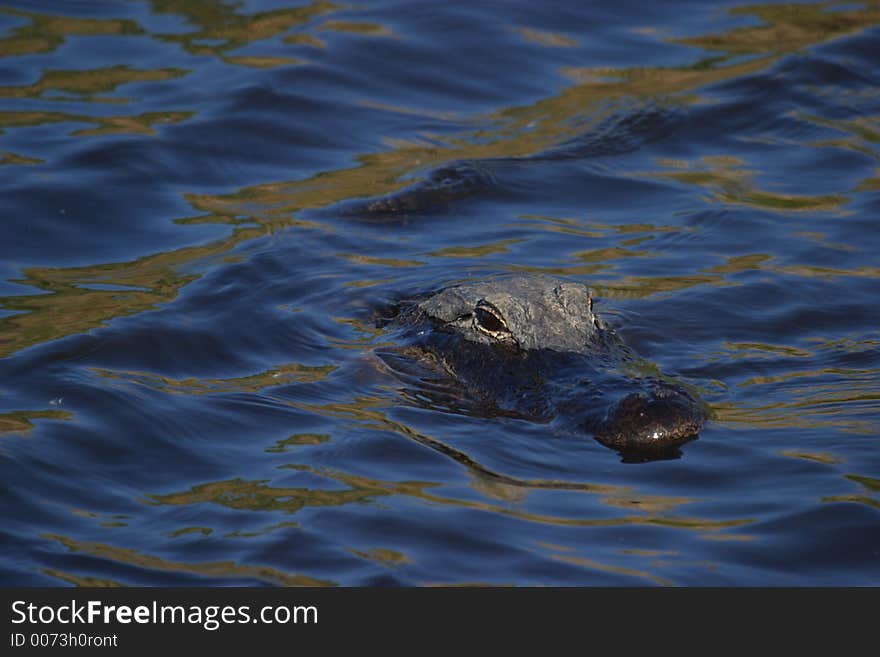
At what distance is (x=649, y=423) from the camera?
515cm

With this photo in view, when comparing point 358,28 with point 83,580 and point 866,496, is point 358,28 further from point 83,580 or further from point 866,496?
point 83,580

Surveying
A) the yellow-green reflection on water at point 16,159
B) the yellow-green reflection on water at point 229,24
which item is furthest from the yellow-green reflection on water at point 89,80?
the yellow-green reflection on water at point 16,159

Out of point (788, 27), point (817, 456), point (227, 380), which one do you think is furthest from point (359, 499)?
point (788, 27)

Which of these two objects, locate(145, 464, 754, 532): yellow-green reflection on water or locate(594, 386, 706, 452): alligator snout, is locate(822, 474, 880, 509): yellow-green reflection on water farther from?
locate(594, 386, 706, 452): alligator snout

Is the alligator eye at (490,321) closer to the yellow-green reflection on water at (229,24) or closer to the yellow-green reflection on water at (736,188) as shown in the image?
the yellow-green reflection on water at (736,188)

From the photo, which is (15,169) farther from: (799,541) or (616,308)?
(799,541)

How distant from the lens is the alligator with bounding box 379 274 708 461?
521cm

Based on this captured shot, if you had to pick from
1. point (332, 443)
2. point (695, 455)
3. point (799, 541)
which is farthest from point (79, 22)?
point (799, 541)

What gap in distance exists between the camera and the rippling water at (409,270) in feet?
15.2

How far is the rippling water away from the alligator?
0.36 feet

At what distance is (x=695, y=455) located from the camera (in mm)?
5180

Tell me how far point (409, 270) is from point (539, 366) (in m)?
1.65

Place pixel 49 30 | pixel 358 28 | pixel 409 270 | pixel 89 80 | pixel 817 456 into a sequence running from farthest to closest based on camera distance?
pixel 358 28
pixel 49 30
pixel 89 80
pixel 409 270
pixel 817 456

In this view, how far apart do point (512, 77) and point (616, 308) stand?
3857mm
